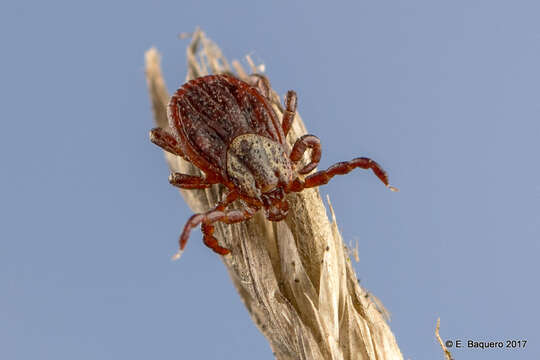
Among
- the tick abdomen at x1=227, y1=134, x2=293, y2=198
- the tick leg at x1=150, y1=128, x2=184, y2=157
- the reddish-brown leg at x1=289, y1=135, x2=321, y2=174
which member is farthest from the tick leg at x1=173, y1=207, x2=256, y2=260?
the tick leg at x1=150, y1=128, x2=184, y2=157

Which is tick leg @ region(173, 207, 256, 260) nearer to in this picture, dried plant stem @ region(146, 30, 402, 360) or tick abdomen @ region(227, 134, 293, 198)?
dried plant stem @ region(146, 30, 402, 360)

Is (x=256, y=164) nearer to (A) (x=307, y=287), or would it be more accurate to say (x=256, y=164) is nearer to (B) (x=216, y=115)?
(B) (x=216, y=115)

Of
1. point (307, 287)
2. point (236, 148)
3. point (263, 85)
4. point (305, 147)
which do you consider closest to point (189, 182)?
point (236, 148)

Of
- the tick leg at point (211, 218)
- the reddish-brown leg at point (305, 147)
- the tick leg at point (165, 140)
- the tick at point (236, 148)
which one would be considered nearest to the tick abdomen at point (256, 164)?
the tick at point (236, 148)

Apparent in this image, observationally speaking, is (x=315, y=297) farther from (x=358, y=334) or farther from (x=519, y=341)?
(x=519, y=341)

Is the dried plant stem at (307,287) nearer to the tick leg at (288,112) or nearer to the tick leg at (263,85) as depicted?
the tick leg at (288,112)
